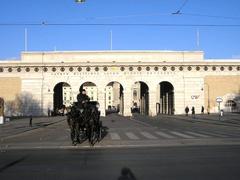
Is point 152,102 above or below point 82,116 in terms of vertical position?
above

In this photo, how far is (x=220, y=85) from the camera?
86.7 metres

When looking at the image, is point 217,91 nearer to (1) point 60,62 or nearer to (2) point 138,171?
(1) point 60,62

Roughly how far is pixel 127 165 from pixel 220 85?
7595 cm

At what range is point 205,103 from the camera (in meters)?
87.1

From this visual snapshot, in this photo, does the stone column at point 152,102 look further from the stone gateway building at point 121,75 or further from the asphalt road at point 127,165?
the asphalt road at point 127,165

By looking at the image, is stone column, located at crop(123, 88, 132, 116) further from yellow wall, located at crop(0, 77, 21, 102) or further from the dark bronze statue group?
the dark bronze statue group

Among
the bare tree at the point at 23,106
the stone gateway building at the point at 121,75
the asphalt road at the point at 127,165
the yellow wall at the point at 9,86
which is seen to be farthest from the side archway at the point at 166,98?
the asphalt road at the point at 127,165

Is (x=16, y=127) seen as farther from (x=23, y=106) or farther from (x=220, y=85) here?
(x=220, y=85)

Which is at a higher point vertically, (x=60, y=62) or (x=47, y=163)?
(x=60, y=62)

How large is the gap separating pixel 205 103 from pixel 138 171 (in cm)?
7673

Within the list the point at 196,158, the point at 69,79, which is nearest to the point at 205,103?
the point at 69,79

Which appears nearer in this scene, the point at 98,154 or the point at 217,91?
the point at 98,154

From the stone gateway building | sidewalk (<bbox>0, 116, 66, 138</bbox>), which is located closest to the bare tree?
the stone gateway building

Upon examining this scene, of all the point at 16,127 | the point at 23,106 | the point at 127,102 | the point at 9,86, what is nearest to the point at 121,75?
the point at 127,102
